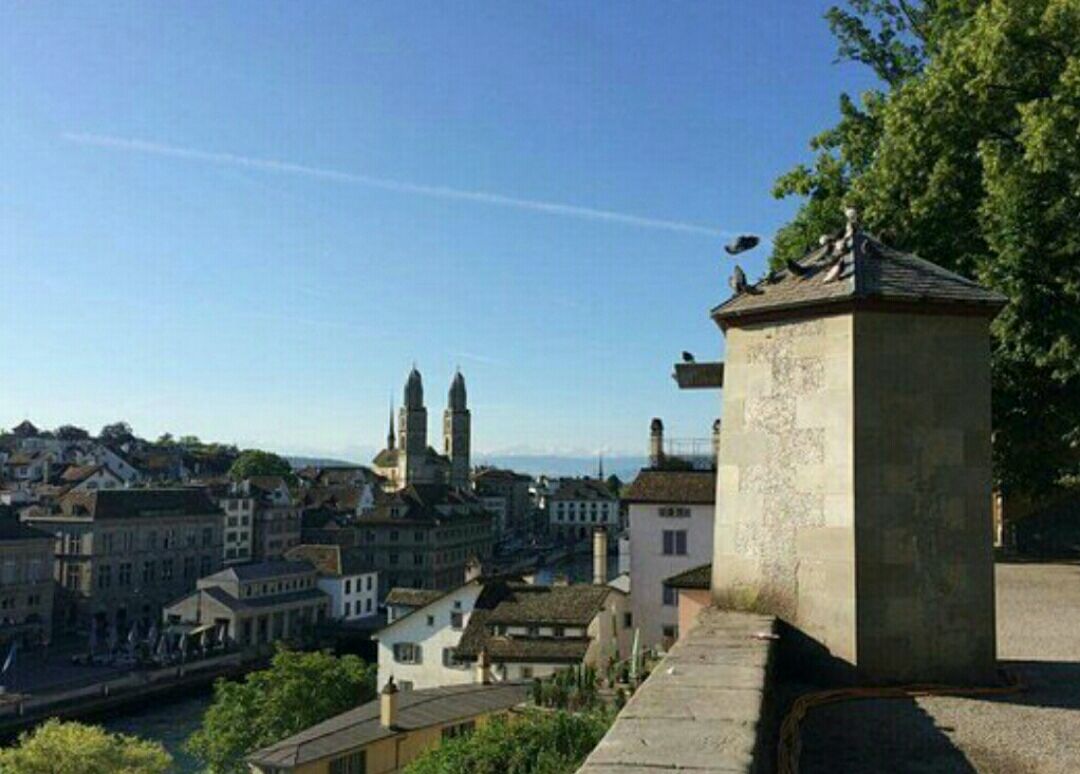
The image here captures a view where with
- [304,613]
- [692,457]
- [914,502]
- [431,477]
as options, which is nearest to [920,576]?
[914,502]

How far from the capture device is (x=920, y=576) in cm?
746

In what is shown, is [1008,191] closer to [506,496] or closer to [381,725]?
[381,725]

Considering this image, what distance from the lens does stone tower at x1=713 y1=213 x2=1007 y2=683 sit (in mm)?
Result: 7449

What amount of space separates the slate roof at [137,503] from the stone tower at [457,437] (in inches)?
3482

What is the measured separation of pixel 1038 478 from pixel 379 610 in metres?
74.7

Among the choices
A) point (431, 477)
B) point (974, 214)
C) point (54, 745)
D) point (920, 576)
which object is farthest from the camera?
point (431, 477)

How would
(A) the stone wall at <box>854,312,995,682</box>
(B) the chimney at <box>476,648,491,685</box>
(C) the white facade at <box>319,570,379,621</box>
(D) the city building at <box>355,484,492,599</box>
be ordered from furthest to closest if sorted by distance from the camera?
(D) the city building at <box>355,484,492,599</box> < (C) the white facade at <box>319,570,379,621</box> < (B) the chimney at <box>476,648,491,685</box> < (A) the stone wall at <box>854,312,995,682</box>

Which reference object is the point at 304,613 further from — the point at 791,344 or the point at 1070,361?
the point at 791,344

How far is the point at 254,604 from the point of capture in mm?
71438

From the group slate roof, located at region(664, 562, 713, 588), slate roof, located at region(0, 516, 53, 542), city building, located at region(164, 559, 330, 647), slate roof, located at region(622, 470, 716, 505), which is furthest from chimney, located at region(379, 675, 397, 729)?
slate roof, located at region(0, 516, 53, 542)

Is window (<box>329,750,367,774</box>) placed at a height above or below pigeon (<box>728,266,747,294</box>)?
below

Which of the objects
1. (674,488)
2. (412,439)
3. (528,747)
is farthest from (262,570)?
(412,439)

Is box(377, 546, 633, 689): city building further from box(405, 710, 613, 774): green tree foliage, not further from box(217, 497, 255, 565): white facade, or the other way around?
box(217, 497, 255, 565): white facade

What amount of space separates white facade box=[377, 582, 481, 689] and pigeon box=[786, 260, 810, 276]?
116 feet
